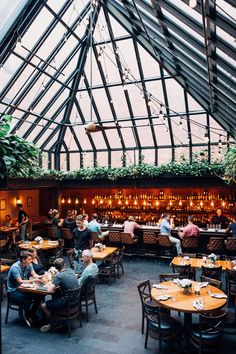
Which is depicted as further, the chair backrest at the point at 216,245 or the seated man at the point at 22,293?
the chair backrest at the point at 216,245

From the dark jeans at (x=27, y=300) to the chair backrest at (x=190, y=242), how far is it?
18.8ft

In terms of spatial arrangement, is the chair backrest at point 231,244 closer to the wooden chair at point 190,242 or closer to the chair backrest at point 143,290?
the wooden chair at point 190,242

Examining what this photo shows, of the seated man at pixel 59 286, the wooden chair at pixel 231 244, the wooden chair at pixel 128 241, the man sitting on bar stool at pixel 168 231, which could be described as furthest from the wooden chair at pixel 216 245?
the seated man at pixel 59 286

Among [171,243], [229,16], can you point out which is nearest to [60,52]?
[171,243]

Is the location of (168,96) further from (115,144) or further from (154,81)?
(115,144)

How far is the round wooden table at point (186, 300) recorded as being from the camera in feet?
16.0

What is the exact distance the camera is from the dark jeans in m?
6.00

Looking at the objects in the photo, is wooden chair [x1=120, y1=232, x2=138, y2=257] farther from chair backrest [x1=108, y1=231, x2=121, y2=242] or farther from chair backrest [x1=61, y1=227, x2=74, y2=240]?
chair backrest [x1=61, y1=227, x2=74, y2=240]

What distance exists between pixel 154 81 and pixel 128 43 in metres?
1.79

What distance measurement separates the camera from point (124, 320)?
6.28 metres

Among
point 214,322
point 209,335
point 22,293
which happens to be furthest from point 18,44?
point 209,335

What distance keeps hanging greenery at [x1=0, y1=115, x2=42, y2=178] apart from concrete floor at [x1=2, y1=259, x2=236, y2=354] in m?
Answer: 3.71

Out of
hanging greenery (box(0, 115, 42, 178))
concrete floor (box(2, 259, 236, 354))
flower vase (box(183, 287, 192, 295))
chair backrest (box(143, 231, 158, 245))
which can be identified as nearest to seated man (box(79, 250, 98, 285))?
concrete floor (box(2, 259, 236, 354))

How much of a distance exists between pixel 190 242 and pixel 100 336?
220 inches
